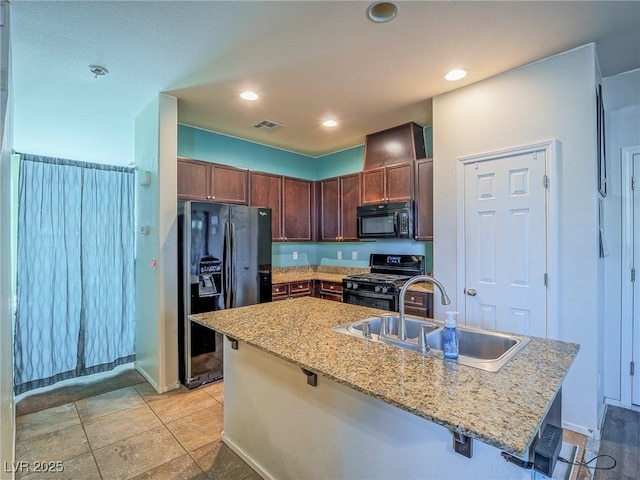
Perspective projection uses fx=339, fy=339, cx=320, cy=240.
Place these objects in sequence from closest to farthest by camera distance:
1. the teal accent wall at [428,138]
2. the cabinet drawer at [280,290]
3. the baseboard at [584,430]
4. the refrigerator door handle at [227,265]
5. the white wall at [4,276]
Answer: the white wall at [4,276]
the baseboard at [584,430]
the refrigerator door handle at [227,265]
the teal accent wall at [428,138]
the cabinet drawer at [280,290]

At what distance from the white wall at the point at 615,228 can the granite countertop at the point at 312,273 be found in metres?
2.48

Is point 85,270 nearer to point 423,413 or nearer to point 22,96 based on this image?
point 22,96

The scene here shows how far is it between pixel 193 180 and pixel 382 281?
90.1 inches

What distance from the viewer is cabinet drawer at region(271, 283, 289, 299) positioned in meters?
4.12

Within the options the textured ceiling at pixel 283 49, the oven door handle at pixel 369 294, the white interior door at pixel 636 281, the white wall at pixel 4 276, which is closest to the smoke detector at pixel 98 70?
the textured ceiling at pixel 283 49

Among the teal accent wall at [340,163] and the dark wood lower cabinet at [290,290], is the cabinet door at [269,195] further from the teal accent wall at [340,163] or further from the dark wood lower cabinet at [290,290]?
the teal accent wall at [340,163]

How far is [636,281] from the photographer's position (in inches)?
104

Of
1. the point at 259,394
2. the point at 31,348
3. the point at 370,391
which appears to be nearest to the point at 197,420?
the point at 259,394

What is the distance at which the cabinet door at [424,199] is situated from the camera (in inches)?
138

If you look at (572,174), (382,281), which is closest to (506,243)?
(572,174)

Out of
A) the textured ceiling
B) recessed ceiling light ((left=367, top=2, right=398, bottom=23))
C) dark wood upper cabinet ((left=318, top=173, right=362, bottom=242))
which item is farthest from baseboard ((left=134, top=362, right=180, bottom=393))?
recessed ceiling light ((left=367, top=2, right=398, bottom=23))

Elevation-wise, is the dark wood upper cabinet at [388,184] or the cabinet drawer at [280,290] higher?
the dark wood upper cabinet at [388,184]

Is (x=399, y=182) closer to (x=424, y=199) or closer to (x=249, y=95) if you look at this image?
(x=424, y=199)

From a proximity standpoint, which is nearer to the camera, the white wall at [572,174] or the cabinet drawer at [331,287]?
the white wall at [572,174]
